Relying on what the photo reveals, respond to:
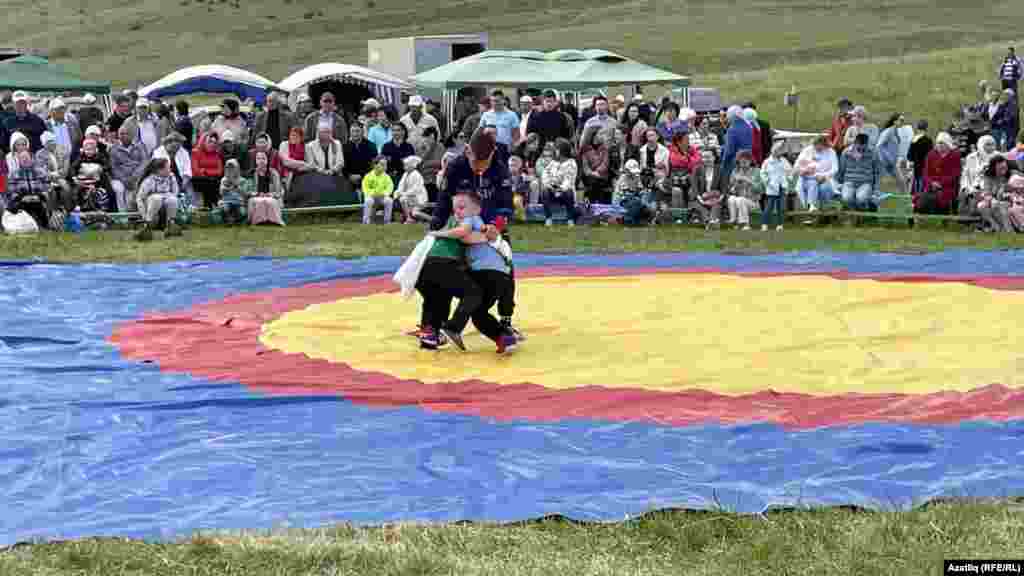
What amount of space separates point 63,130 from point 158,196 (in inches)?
81.0

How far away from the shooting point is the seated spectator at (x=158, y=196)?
1616 centimetres

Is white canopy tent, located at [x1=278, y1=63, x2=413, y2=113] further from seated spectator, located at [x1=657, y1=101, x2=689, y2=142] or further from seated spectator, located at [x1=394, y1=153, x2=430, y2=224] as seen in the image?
seated spectator, located at [x1=394, y1=153, x2=430, y2=224]

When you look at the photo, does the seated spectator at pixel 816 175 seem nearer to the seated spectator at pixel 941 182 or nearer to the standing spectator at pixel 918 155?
the seated spectator at pixel 941 182

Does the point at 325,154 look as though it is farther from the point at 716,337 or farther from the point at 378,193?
the point at 716,337

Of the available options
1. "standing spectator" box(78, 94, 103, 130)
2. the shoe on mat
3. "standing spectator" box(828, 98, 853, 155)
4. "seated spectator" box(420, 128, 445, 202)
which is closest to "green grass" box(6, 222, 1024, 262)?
"seated spectator" box(420, 128, 445, 202)

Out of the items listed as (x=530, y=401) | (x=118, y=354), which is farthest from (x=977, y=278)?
(x=118, y=354)

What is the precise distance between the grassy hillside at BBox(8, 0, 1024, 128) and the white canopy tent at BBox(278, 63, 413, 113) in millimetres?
11557

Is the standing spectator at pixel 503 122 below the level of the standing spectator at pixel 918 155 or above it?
above

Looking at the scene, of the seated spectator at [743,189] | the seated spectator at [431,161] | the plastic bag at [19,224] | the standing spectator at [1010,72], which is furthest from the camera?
the standing spectator at [1010,72]

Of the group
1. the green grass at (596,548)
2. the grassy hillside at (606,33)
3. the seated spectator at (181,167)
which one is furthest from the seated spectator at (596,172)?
the grassy hillside at (606,33)

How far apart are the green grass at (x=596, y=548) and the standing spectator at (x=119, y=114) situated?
13.4m

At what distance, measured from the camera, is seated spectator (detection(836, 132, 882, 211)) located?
17.7 m

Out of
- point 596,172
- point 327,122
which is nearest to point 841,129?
point 596,172

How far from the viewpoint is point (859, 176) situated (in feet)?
58.3
